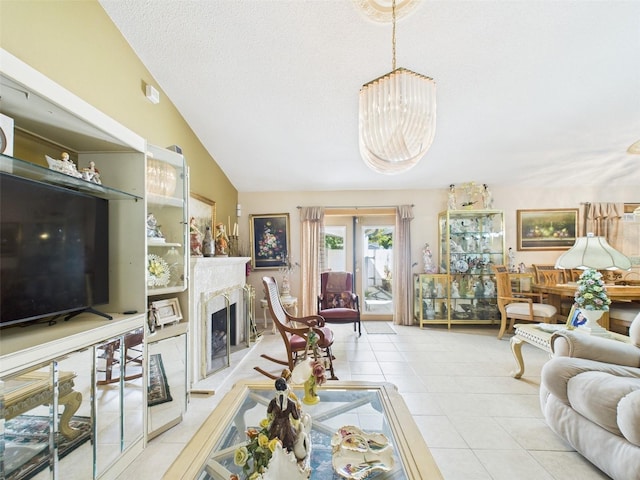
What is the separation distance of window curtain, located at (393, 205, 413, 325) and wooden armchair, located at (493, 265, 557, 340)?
133cm

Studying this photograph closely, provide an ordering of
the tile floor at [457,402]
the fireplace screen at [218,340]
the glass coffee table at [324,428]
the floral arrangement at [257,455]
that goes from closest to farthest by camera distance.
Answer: the floral arrangement at [257,455], the glass coffee table at [324,428], the tile floor at [457,402], the fireplace screen at [218,340]

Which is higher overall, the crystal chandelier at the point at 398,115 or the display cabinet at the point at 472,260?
the crystal chandelier at the point at 398,115

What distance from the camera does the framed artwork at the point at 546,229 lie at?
4.63 m

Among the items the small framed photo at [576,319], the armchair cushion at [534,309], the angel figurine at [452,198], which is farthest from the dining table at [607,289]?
the angel figurine at [452,198]

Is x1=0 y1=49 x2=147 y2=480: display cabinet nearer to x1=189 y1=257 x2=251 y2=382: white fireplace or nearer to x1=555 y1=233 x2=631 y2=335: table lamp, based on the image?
x1=189 y1=257 x2=251 y2=382: white fireplace

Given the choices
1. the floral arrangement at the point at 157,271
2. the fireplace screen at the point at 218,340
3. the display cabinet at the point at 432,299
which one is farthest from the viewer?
the display cabinet at the point at 432,299

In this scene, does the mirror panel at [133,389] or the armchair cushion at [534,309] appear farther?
the armchair cushion at [534,309]

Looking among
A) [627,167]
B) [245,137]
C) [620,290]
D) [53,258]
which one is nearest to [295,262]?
[245,137]

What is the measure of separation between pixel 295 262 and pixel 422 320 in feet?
8.02

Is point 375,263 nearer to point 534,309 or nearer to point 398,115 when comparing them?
point 534,309

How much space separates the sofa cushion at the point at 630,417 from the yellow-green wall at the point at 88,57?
11.7 feet

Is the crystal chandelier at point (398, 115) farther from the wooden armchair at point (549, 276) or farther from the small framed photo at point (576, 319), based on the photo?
the wooden armchair at point (549, 276)

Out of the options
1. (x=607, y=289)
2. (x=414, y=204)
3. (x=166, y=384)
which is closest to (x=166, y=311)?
(x=166, y=384)

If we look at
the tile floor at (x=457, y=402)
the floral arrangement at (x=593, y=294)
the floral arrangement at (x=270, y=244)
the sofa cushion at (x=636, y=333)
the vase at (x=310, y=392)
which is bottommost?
the tile floor at (x=457, y=402)
